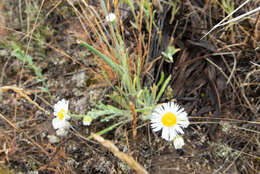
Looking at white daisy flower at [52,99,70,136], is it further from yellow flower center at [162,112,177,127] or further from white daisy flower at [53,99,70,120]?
yellow flower center at [162,112,177,127]

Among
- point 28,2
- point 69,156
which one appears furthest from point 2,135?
point 28,2

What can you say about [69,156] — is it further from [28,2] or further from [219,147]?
[28,2]

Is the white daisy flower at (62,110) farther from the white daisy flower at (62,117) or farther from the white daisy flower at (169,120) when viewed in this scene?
the white daisy flower at (169,120)

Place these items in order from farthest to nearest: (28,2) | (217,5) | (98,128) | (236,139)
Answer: (28,2) → (217,5) → (98,128) → (236,139)

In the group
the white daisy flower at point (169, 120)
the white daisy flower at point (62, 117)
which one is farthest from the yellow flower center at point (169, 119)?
the white daisy flower at point (62, 117)

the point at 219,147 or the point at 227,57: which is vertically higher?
the point at 227,57

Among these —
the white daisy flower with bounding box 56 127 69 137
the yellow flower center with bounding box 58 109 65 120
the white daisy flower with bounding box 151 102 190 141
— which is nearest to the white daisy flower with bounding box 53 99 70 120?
the yellow flower center with bounding box 58 109 65 120

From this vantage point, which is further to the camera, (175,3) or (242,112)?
(175,3)

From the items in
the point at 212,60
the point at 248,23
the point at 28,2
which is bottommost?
the point at 212,60
